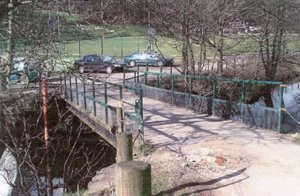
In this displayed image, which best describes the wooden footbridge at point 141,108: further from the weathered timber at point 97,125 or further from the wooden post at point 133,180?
the wooden post at point 133,180

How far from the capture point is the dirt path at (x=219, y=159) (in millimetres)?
8484

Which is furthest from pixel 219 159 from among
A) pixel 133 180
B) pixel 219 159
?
pixel 133 180

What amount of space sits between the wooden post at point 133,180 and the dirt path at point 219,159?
20.0 feet

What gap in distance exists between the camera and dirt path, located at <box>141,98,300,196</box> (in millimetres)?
8484

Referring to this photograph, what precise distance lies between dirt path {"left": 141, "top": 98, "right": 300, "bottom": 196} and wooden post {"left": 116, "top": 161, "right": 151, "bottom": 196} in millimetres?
6111

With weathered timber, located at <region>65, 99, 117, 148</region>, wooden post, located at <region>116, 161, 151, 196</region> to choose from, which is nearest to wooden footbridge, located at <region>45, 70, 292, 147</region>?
weathered timber, located at <region>65, 99, 117, 148</region>

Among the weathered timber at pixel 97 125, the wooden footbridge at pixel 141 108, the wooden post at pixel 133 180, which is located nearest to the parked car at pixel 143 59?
the wooden footbridge at pixel 141 108

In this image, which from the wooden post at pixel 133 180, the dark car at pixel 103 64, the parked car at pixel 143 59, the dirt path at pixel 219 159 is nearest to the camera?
the wooden post at pixel 133 180

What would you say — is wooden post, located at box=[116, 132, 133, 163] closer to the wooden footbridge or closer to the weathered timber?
the wooden footbridge

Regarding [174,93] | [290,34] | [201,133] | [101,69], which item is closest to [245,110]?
[201,133]

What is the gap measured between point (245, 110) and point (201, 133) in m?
2.05

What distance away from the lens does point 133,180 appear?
2.17 m

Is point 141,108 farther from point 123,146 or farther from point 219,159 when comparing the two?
point 123,146

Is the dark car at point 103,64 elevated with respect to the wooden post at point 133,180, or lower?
lower
